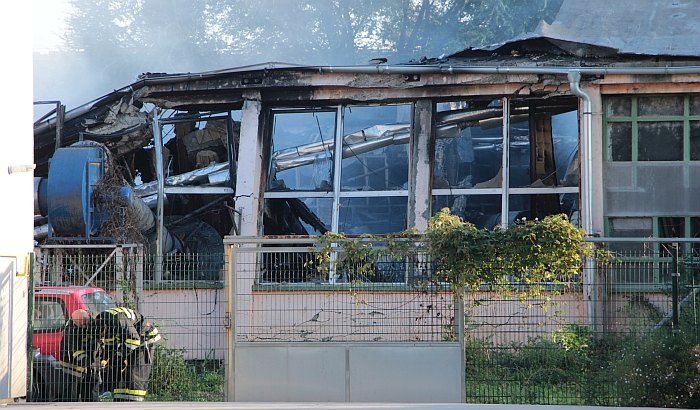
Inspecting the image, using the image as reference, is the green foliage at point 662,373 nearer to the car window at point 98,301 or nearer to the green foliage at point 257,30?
the car window at point 98,301

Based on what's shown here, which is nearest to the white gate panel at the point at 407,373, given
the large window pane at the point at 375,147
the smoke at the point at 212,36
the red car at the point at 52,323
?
the red car at the point at 52,323

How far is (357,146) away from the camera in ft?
39.9

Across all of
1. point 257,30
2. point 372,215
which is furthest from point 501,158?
point 257,30

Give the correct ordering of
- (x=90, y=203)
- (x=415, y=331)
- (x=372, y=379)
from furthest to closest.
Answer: (x=90, y=203) → (x=415, y=331) → (x=372, y=379)

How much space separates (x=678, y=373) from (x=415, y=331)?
2.73 meters

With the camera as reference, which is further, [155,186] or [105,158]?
[155,186]

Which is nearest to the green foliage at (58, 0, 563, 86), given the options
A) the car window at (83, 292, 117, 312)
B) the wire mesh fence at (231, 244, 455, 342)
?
the car window at (83, 292, 117, 312)

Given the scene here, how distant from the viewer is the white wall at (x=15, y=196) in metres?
7.60

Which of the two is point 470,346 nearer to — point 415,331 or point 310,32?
point 415,331

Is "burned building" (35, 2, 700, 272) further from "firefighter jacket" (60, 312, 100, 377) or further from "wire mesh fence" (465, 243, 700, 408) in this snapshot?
"firefighter jacket" (60, 312, 100, 377)

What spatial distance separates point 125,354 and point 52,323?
1233 mm

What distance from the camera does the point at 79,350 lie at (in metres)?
7.83

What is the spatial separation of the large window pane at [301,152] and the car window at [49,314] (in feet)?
13.9

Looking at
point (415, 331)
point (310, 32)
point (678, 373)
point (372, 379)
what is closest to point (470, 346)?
point (415, 331)
